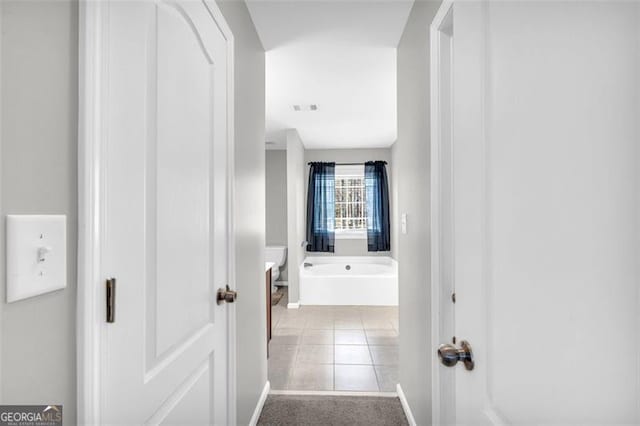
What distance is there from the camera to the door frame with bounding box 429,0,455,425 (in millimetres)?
1405

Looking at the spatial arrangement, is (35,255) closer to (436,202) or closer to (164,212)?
(164,212)

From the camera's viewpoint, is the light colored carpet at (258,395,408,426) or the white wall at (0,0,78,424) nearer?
the white wall at (0,0,78,424)

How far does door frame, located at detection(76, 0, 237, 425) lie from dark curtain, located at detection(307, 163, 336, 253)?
16.5ft

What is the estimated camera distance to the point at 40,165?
525mm

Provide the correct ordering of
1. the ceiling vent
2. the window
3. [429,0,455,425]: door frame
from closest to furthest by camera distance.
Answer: [429,0,455,425]: door frame
the ceiling vent
the window

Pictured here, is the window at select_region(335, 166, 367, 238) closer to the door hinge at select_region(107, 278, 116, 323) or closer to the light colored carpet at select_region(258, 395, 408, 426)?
the light colored carpet at select_region(258, 395, 408, 426)

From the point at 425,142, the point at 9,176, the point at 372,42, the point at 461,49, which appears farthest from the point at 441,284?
the point at 372,42

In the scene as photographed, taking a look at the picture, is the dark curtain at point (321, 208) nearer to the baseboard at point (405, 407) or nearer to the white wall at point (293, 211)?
the white wall at point (293, 211)

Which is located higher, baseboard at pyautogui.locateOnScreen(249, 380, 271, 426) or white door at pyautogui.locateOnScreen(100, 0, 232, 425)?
white door at pyautogui.locateOnScreen(100, 0, 232, 425)

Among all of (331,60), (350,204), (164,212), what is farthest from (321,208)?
(164,212)

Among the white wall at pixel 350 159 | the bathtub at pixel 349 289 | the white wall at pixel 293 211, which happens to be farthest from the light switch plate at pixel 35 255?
the white wall at pixel 350 159

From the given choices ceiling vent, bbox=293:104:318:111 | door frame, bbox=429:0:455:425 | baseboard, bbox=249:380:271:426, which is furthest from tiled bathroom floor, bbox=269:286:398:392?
ceiling vent, bbox=293:104:318:111

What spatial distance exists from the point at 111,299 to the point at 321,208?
5060 millimetres

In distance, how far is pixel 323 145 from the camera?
548 centimetres
